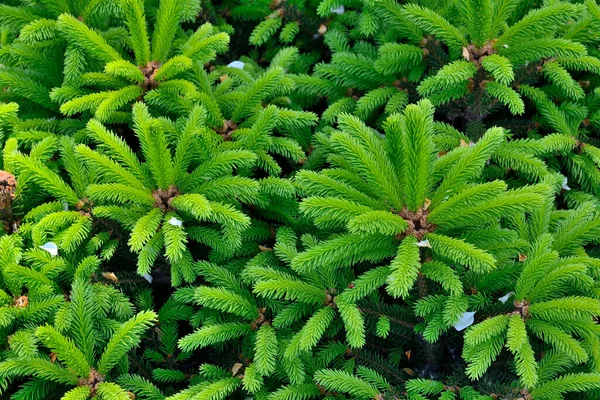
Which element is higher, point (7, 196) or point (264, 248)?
point (7, 196)

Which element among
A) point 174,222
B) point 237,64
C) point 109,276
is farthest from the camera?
point 237,64

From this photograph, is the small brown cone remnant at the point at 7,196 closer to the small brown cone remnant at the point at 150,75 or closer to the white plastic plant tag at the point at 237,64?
the small brown cone remnant at the point at 150,75

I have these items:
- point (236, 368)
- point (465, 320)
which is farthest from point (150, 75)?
point (465, 320)

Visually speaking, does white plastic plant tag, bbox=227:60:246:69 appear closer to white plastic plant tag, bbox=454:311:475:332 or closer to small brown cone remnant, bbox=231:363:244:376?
small brown cone remnant, bbox=231:363:244:376

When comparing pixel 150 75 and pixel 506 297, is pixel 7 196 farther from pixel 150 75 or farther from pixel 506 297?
pixel 506 297

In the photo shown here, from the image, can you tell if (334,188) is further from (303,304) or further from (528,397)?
(528,397)

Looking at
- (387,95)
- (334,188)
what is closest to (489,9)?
(387,95)
